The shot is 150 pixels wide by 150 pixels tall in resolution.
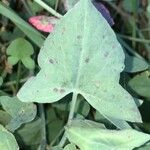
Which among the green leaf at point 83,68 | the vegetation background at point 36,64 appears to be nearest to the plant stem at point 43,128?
the vegetation background at point 36,64

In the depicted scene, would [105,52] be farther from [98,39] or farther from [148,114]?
[148,114]

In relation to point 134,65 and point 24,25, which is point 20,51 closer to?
point 24,25

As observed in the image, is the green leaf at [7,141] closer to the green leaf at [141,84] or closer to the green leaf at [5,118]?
the green leaf at [5,118]

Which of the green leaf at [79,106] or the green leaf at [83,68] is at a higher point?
the green leaf at [83,68]

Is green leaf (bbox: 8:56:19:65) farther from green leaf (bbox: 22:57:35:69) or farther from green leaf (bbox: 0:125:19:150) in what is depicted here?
green leaf (bbox: 0:125:19:150)

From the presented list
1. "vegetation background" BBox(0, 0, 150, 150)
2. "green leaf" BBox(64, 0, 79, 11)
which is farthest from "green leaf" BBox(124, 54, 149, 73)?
"green leaf" BBox(64, 0, 79, 11)

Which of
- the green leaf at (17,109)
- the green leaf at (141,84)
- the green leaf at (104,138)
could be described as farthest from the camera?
the green leaf at (141,84)

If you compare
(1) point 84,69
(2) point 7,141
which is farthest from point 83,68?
(2) point 7,141
